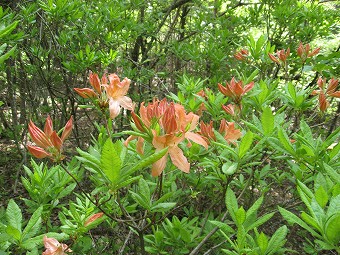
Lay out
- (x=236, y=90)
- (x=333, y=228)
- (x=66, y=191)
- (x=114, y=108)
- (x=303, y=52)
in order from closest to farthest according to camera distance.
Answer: (x=333, y=228), (x=114, y=108), (x=66, y=191), (x=236, y=90), (x=303, y=52)

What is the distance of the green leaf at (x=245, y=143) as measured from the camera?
1.40 m

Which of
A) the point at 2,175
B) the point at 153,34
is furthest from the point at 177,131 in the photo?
the point at 2,175

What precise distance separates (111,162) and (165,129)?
224 mm

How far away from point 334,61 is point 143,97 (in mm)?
1852

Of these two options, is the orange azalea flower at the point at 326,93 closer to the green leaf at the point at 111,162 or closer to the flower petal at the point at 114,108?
the flower petal at the point at 114,108

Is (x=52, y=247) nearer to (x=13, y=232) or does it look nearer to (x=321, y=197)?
(x=13, y=232)

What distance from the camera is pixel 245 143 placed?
1.42m

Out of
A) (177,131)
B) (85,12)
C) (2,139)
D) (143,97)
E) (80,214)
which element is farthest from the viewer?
(2,139)

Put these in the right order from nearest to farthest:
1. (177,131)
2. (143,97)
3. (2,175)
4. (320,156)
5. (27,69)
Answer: (177,131)
(320,156)
(27,69)
(143,97)
(2,175)

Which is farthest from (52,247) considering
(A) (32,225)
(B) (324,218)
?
(B) (324,218)

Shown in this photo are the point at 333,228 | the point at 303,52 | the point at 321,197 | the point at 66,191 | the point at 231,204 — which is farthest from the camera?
the point at 303,52

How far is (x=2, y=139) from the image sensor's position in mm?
5121

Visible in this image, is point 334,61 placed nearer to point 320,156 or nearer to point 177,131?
point 320,156

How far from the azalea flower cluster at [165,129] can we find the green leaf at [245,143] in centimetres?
26
